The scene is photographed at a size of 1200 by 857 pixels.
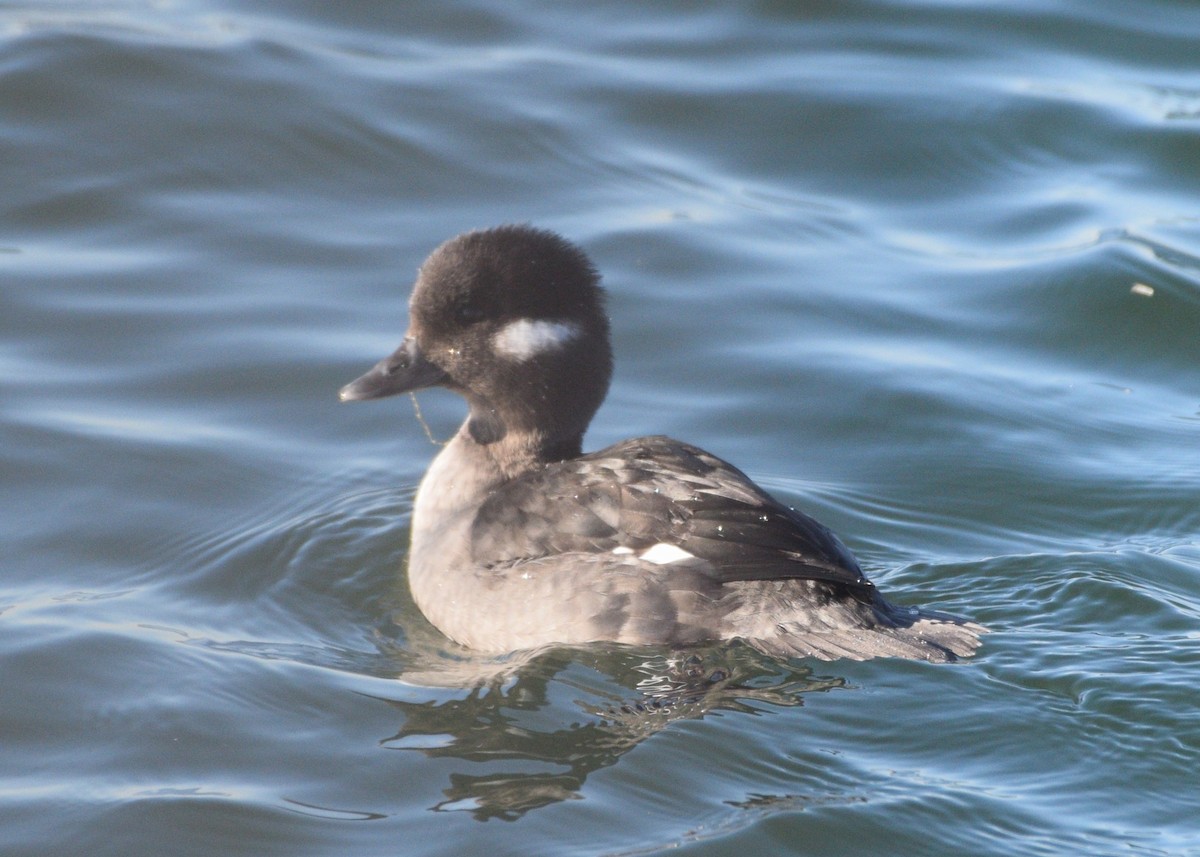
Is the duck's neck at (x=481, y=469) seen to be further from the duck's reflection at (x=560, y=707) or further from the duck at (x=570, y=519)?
the duck's reflection at (x=560, y=707)

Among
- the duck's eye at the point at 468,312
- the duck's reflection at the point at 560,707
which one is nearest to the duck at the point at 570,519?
the duck's eye at the point at 468,312

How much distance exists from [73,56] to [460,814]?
8328mm

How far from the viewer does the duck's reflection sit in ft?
18.1

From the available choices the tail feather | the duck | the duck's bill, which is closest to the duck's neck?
the duck

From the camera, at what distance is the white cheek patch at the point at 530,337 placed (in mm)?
6980

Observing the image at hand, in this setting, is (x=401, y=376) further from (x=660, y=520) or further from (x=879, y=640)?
(x=879, y=640)

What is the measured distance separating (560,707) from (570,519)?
87cm

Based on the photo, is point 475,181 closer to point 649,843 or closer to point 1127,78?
point 1127,78

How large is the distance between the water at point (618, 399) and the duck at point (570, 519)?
0.18 metres

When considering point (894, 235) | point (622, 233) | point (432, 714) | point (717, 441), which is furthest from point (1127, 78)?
point (432, 714)

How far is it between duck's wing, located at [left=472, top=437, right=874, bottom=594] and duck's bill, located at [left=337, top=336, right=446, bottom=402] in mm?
651

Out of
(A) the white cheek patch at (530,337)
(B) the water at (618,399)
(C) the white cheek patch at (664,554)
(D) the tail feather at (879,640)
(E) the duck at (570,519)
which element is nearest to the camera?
(B) the water at (618,399)

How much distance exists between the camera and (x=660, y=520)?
633 cm

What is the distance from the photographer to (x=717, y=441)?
28.1 ft
